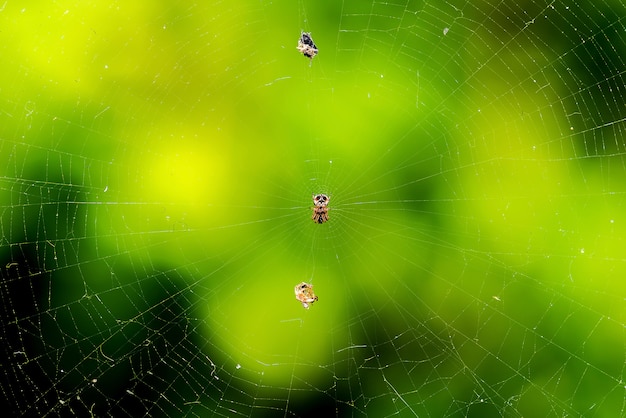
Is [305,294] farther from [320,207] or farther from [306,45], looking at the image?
[306,45]

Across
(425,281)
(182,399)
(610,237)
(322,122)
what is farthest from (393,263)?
(182,399)

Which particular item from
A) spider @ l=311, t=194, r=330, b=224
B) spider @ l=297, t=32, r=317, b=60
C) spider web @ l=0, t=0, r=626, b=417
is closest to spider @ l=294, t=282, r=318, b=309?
spider web @ l=0, t=0, r=626, b=417

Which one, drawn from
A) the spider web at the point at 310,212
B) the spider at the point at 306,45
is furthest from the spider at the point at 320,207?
the spider at the point at 306,45

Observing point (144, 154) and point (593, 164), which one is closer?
point (144, 154)

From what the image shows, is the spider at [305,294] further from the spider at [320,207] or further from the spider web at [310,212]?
the spider at [320,207]

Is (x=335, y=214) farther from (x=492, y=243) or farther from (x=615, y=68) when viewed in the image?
(x=615, y=68)

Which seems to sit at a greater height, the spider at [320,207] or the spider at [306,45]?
the spider at [306,45]

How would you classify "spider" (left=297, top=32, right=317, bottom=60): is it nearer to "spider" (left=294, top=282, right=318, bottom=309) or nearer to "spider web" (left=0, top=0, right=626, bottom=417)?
"spider web" (left=0, top=0, right=626, bottom=417)
